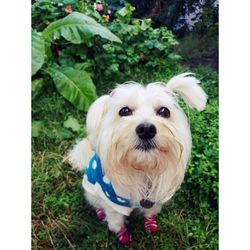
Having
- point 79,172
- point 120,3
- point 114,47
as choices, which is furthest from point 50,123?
point 120,3

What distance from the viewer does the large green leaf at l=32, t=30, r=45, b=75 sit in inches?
79.7

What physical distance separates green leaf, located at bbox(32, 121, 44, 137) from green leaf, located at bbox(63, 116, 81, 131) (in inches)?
5.5

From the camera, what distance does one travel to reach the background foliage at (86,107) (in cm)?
210

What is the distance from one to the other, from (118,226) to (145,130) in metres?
0.63

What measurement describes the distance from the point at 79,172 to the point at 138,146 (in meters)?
0.64

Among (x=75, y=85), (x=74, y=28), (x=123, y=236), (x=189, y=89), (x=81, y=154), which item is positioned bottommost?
(x=123, y=236)

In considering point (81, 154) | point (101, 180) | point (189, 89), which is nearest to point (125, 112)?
point (189, 89)

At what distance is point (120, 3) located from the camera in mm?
2018

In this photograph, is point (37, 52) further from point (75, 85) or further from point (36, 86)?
point (75, 85)

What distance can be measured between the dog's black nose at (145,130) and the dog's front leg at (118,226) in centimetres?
57

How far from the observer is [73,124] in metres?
2.30

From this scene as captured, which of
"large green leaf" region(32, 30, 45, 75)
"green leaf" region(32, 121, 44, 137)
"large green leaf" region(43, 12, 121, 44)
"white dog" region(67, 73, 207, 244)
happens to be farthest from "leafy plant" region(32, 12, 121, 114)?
"white dog" region(67, 73, 207, 244)
